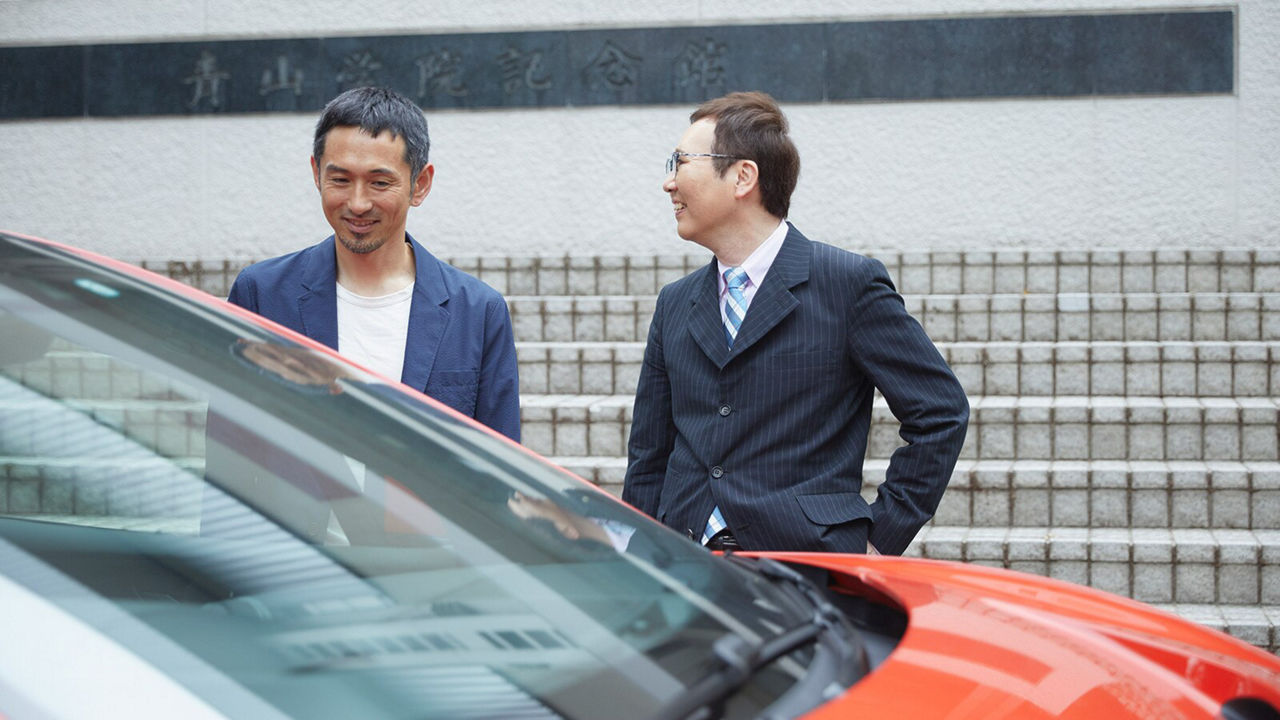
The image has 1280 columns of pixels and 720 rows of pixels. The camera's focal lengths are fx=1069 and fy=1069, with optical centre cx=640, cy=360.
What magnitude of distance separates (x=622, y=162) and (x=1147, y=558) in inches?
149

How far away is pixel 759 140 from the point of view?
212cm

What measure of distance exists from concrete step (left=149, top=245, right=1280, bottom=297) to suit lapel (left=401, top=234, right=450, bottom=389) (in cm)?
373

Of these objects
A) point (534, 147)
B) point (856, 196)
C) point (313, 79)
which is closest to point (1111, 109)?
point (856, 196)

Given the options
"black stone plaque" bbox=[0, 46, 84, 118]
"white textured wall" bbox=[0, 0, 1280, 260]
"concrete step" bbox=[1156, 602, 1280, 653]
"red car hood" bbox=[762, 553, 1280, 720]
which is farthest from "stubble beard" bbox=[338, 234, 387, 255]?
"black stone plaque" bbox=[0, 46, 84, 118]

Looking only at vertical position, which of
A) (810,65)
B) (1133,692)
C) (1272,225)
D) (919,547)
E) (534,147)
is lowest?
(919,547)

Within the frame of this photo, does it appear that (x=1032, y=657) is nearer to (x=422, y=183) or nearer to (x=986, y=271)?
(x=422, y=183)

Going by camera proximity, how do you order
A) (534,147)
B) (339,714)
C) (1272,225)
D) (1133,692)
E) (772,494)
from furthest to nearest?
(534,147), (1272,225), (772,494), (1133,692), (339,714)

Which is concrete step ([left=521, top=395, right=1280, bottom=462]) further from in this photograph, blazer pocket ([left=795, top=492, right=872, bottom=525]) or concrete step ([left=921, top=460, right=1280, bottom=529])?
blazer pocket ([left=795, top=492, right=872, bottom=525])

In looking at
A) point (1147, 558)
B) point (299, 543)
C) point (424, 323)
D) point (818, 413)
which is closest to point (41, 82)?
point (424, 323)

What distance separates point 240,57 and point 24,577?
635 cm

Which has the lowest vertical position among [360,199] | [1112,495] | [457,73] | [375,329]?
[1112,495]

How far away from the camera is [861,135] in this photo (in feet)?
20.4

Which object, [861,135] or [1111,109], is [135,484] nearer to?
[861,135]

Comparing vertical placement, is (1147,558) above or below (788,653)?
below
